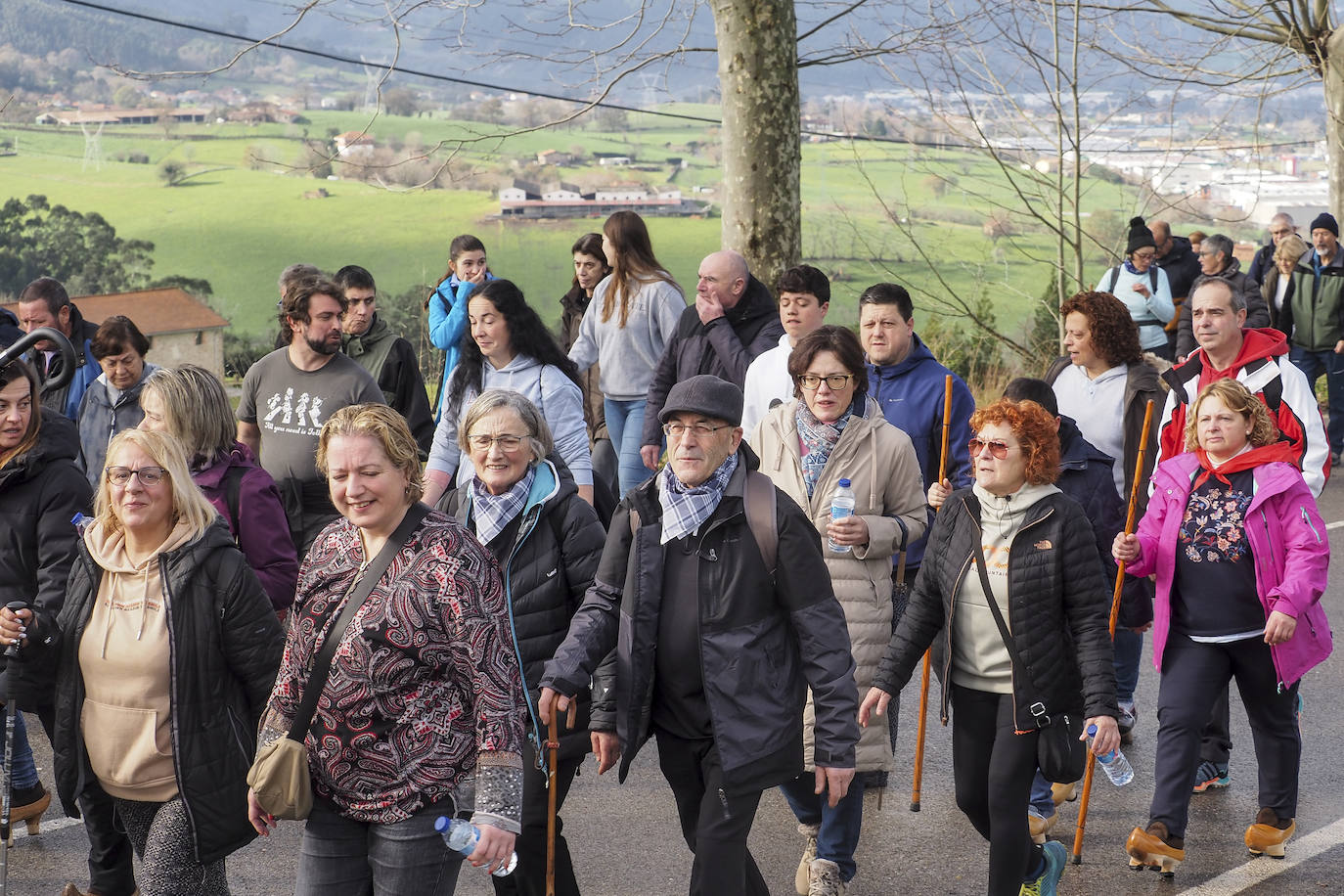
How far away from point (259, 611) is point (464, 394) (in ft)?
7.18

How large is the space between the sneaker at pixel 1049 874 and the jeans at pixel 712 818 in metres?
1.13

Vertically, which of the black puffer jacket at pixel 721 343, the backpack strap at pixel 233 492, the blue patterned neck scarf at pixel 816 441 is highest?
the black puffer jacket at pixel 721 343

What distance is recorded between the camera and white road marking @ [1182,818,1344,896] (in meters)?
4.91

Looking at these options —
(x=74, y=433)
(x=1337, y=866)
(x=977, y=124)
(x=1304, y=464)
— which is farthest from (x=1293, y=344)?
(x=74, y=433)

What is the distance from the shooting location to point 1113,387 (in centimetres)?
608

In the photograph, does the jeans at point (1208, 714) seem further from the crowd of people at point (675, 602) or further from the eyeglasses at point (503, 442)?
the eyeglasses at point (503, 442)

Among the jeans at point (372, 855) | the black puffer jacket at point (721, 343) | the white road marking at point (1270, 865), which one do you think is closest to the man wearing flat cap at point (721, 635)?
the jeans at point (372, 855)

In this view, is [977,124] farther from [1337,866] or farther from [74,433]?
[74,433]

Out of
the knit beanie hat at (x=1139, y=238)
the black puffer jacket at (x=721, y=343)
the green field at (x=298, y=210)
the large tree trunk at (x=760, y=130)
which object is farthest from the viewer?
the green field at (x=298, y=210)

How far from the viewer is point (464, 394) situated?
6020 mm

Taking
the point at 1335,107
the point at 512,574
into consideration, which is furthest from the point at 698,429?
the point at 1335,107

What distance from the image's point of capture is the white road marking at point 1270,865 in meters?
4.91

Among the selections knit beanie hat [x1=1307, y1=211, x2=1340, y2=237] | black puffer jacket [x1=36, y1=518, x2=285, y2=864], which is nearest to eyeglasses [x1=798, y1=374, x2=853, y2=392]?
black puffer jacket [x1=36, y1=518, x2=285, y2=864]

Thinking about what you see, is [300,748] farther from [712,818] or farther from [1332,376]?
[1332,376]
